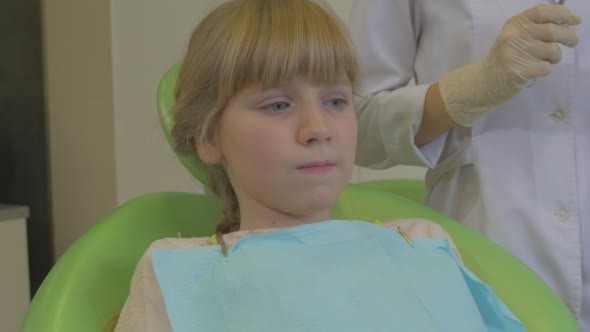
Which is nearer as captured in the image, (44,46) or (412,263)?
(412,263)

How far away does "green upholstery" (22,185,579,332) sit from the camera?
93cm

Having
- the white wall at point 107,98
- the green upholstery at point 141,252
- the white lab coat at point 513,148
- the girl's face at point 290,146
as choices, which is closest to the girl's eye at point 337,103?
the girl's face at point 290,146

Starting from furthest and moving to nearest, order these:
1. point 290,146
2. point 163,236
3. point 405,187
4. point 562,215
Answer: point 405,187 → point 163,236 → point 562,215 → point 290,146

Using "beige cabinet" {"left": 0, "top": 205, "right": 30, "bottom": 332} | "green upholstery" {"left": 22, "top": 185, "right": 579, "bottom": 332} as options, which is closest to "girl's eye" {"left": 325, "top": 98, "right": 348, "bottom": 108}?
"green upholstery" {"left": 22, "top": 185, "right": 579, "bottom": 332}

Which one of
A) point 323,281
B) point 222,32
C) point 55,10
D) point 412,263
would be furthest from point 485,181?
point 55,10

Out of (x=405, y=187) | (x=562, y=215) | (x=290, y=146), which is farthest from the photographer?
(x=405, y=187)

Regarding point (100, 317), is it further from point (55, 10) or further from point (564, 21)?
point (55, 10)

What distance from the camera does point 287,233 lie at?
0.89 meters

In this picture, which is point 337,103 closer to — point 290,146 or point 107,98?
point 290,146

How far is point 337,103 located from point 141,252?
0.38 meters

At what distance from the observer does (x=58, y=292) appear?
93 cm

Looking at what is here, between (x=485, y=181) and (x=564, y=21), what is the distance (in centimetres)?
25

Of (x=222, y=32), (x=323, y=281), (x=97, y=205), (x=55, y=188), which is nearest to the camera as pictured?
(x=323, y=281)

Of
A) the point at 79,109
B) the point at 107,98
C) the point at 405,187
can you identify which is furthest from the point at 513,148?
the point at 79,109
